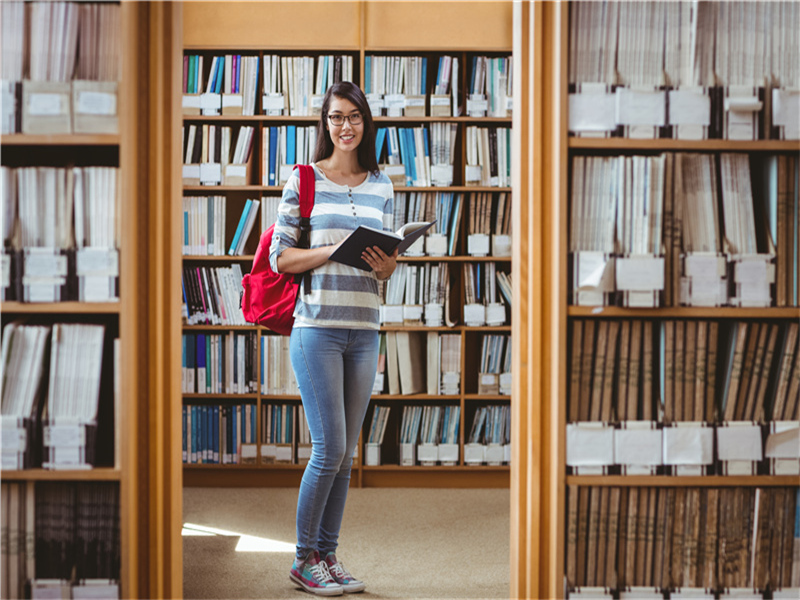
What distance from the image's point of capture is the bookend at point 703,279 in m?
1.52

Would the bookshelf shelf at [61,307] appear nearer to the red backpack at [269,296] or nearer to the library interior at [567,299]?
the library interior at [567,299]

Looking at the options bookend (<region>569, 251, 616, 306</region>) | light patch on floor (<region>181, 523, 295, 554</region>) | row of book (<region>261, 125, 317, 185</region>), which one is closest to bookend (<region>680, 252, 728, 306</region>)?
bookend (<region>569, 251, 616, 306</region>)

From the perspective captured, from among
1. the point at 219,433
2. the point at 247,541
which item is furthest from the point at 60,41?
the point at 219,433

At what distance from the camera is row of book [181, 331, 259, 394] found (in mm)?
3322

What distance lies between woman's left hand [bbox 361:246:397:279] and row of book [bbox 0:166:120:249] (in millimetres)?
675

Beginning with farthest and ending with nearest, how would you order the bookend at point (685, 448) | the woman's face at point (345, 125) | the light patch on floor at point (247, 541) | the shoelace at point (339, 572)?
the light patch on floor at point (247, 541)
the shoelace at point (339, 572)
the woman's face at point (345, 125)
the bookend at point (685, 448)

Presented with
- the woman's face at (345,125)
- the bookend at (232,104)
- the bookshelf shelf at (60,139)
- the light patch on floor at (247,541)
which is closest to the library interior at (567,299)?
the bookshelf shelf at (60,139)

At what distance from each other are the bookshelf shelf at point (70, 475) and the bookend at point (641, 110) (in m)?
1.26

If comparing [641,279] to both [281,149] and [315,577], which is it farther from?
[281,149]

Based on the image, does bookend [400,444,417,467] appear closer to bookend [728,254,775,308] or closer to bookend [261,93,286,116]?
bookend [261,93,286,116]

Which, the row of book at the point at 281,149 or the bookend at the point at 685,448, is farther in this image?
the row of book at the point at 281,149

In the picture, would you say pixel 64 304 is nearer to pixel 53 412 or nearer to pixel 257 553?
pixel 53 412

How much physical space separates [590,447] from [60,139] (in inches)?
49.3

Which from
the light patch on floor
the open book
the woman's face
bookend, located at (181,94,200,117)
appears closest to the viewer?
the open book
